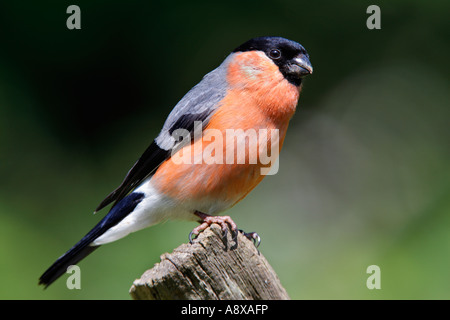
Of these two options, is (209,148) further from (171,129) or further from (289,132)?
(289,132)

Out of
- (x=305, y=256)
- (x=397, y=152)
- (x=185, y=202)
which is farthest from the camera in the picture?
(x=397, y=152)

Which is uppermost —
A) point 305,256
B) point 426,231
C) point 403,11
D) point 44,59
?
point 403,11

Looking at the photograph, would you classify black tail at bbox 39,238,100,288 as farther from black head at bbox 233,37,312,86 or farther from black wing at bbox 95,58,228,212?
black head at bbox 233,37,312,86

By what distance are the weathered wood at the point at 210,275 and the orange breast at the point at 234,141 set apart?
73 centimetres

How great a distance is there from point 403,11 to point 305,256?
2977mm

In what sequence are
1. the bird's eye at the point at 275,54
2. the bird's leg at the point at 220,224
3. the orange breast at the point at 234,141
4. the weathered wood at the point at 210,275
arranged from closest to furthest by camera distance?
the weathered wood at the point at 210,275 < the bird's leg at the point at 220,224 < the orange breast at the point at 234,141 < the bird's eye at the point at 275,54

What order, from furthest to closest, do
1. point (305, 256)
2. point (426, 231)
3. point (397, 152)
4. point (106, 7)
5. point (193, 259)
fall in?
point (397, 152)
point (106, 7)
point (305, 256)
point (426, 231)
point (193, 259)

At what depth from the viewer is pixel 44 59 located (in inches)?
207

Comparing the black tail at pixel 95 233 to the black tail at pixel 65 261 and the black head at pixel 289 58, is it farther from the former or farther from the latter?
the black head at pixel 289 58

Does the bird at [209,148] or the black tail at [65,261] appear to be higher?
the bird at [209,148]

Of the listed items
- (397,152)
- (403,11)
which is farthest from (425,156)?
(403,11)

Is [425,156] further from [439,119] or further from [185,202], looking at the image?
[185,202]

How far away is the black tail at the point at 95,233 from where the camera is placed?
3.29m

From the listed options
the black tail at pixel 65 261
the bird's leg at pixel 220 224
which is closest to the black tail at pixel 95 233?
the black tail at pixel 65 261
